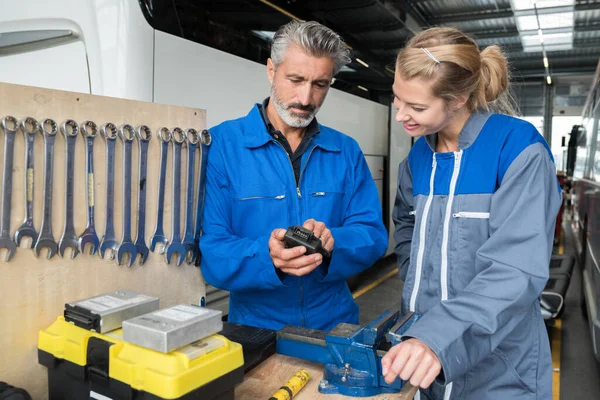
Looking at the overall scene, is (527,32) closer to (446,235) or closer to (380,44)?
(380,44)

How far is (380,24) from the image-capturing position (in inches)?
217

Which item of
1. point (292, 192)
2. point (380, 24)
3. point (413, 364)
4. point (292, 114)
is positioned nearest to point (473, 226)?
point (413, 364)

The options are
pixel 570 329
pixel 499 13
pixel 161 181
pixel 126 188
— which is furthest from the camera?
pixel 499 13

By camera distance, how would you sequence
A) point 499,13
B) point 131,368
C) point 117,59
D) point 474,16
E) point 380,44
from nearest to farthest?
point 131,368 < point 117,59 < point 380,44 < point 499,13 < point 474,16

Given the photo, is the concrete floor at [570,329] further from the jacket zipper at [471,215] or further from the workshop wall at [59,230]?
the workshop wall at [59,230]

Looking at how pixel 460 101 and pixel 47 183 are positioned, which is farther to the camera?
pixel 460 101

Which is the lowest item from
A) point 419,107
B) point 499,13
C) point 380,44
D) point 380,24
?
point 419,107

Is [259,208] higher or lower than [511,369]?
higher

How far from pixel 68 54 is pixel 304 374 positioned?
6.96 feet

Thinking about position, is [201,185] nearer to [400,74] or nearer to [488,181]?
[400,74]

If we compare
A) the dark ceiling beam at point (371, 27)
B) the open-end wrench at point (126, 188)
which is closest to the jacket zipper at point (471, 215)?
the open-end wrench at point (126, 188)

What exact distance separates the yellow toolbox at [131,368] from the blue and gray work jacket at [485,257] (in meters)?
0.41

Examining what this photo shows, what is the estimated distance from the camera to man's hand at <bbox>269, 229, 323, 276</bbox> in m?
1.37

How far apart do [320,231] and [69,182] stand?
71cm
